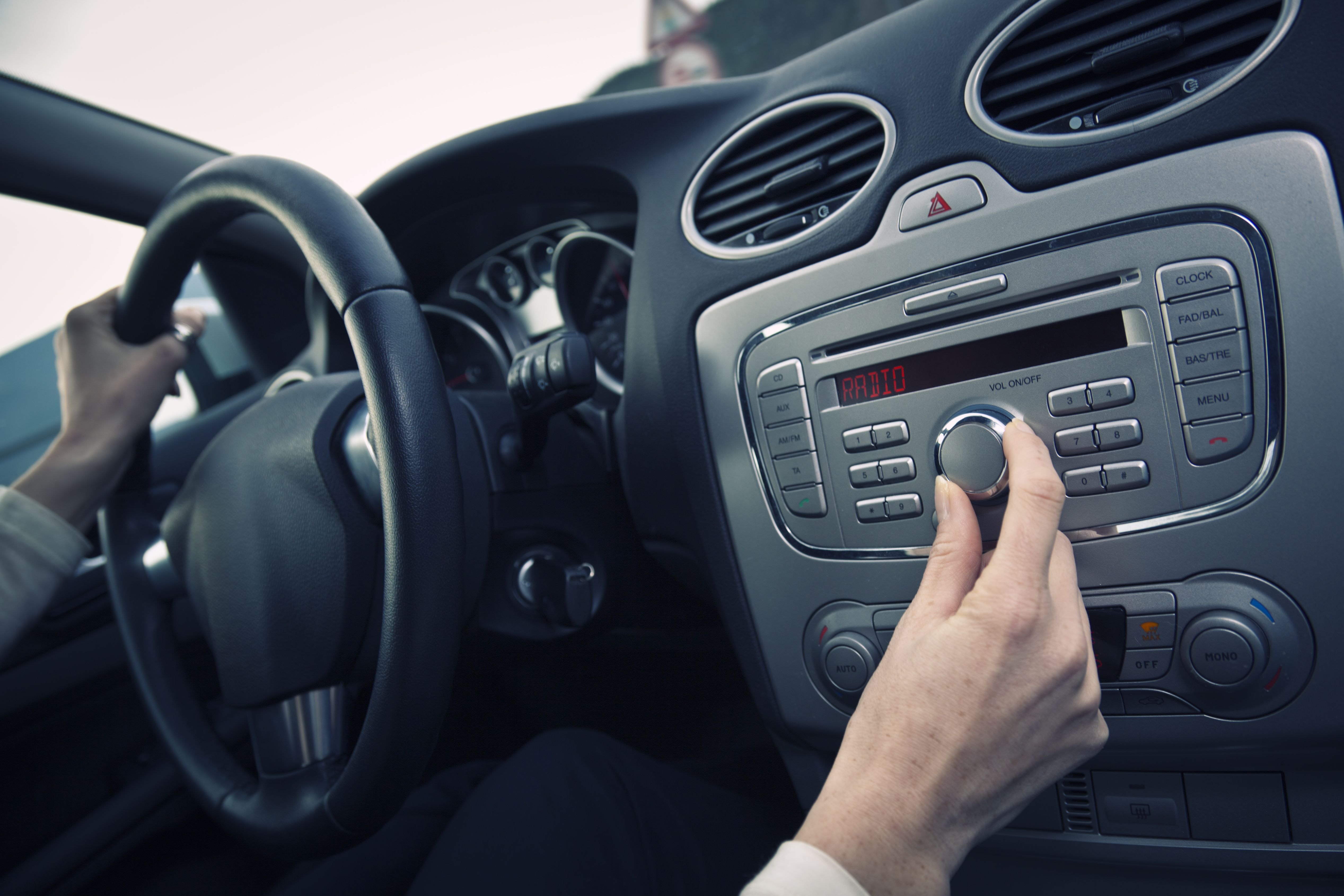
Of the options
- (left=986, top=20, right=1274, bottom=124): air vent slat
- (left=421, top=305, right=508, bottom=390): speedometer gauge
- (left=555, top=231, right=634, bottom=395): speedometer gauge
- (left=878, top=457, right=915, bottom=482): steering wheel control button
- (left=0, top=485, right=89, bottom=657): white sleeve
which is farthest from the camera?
(left=421, top=305, right=508, bottom=390): speedometer gauge

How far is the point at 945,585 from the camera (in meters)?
0.58

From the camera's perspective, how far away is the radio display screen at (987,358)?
67 cm

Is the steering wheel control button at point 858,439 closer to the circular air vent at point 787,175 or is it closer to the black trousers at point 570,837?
the circular air vent at point 787,175

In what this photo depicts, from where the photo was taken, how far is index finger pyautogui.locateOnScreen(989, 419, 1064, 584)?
21.4 inches

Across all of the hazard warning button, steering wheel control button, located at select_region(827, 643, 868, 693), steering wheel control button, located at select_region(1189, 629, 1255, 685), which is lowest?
steering wheel control button, located at select_region(827, 643, 868, 693)

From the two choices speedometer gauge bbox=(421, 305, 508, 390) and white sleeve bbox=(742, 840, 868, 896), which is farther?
speedometer gauge bbox=(421, 305, 508, 390)

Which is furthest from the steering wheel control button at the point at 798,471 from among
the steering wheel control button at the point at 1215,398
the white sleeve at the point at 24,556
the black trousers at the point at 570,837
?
the white sleeve at the point at 24,556

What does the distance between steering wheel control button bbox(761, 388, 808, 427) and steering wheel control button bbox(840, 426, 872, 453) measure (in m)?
0.05

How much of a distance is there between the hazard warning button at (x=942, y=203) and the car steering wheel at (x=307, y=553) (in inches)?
18.9

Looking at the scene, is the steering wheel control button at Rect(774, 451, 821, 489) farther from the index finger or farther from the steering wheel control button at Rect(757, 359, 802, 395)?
the index finger

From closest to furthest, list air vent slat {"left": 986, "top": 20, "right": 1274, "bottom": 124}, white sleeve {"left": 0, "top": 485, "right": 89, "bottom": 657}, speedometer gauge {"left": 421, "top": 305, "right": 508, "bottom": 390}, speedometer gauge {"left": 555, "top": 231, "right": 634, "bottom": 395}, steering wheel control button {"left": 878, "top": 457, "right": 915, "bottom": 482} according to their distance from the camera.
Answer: air vent slat {"left": 986, "top": 20, "right": 1274, "bottom": 124}
steering wheel control button {"left": 878, "top": 457, "right": 915, "bottom": 482}
white sleeve {"left": 0, "top": 485, "right": 89, "bottom": 657}
speedometer gauge {"left": 555, "top": 231, "right": 634, "bottom": 395}
speedometer gauge {"left": 421, "top": 305, "right": 508, "bottom": 390}

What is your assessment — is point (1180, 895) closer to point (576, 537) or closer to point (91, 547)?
point (576, 537)

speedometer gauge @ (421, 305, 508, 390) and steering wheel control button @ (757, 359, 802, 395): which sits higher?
speedometer gauge @ (421, 305, 508, 390)

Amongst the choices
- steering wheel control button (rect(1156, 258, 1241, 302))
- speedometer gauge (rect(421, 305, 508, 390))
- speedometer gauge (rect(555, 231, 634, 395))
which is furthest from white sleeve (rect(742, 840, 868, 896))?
speedometer gauge (rect(421, 305, 508, 390))
